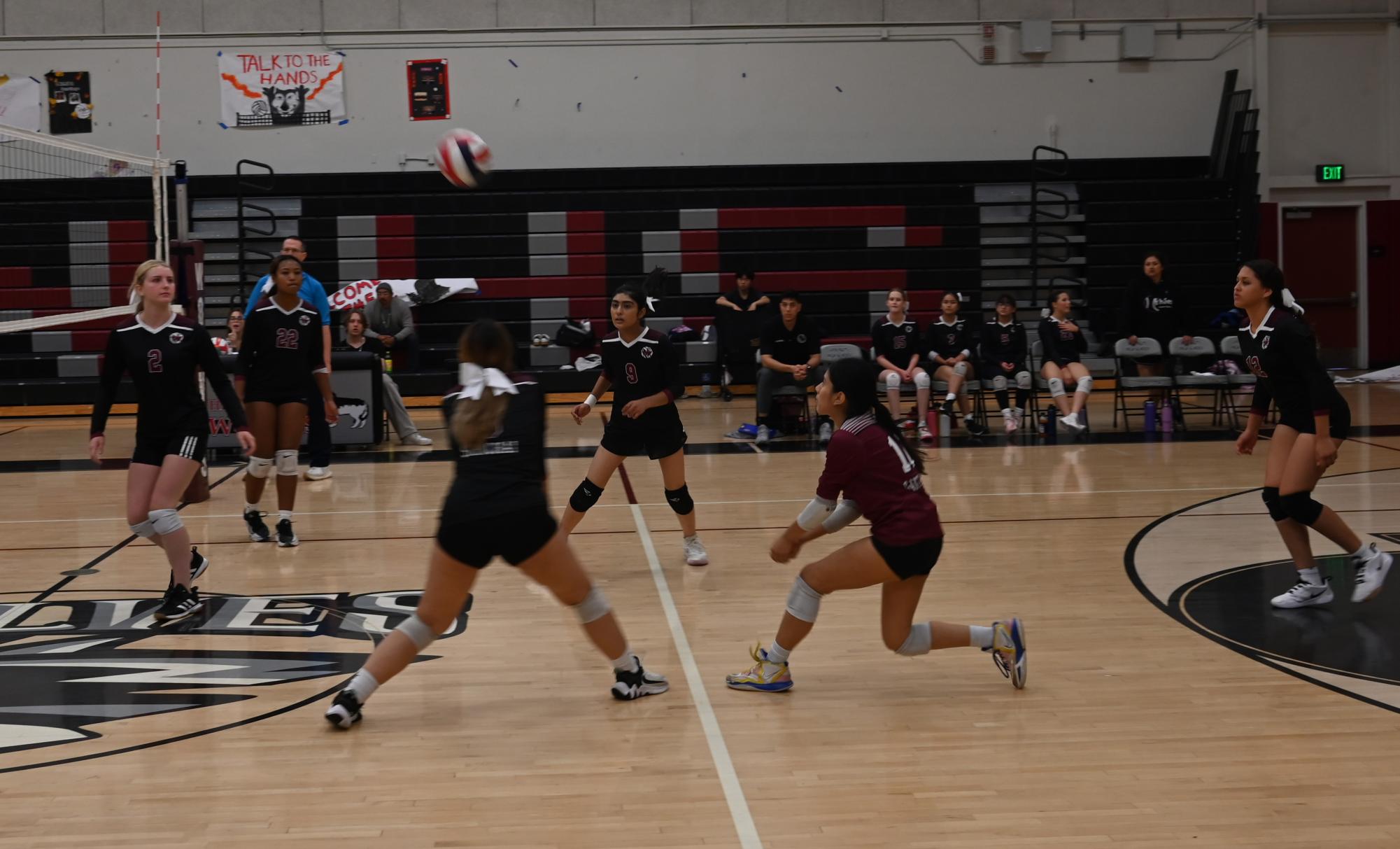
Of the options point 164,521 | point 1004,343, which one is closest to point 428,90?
point 1004,343

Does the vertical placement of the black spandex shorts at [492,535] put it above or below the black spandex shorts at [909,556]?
above

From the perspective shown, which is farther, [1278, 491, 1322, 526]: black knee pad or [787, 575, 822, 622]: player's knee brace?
[1278, 491, 1322, 526]: black knee pad

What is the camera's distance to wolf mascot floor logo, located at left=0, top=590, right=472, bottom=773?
14.5 feet

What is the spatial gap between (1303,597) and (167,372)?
533cm

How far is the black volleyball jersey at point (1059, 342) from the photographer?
12.8m

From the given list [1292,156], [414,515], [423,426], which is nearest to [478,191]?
[423,426]

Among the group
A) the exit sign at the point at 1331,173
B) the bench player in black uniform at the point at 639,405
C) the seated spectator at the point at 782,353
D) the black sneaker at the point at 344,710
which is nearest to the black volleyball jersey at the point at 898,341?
the seated spectator at the point at 782,353

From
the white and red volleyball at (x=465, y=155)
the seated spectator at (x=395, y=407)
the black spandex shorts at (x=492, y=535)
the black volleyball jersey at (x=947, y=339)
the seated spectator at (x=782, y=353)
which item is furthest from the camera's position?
the black volleyball jersey at (x=947, y=339)

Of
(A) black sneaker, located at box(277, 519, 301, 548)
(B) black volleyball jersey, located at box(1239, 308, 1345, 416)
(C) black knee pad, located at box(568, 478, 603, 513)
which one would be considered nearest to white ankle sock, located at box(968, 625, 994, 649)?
(B) black volleyball jersey, located at box(1239, 308, 1345, 416)

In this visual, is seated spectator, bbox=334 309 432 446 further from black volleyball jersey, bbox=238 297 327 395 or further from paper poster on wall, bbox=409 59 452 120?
paper poster on wall, bbox=409 59 452 120

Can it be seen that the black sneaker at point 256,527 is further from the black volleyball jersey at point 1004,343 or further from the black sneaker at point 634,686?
the black volleyball jersey at point 1004,343

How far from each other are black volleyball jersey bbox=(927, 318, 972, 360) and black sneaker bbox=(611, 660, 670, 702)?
8636mm

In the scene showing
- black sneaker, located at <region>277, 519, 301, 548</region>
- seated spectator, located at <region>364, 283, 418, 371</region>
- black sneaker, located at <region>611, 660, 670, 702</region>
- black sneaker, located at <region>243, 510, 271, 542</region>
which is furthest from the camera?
seated spectator, located at <region>364, 283, 418, 371</region>

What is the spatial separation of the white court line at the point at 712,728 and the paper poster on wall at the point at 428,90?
41.0ft
